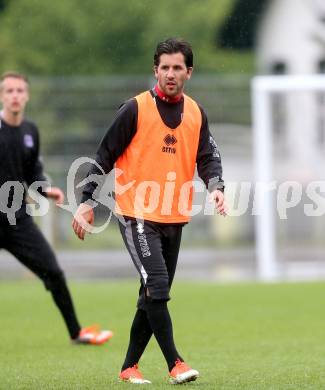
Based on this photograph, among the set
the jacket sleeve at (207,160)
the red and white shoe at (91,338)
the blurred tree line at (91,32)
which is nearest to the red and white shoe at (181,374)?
the jacket sleeve at (207,160)

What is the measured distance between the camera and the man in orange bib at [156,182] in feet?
24.2

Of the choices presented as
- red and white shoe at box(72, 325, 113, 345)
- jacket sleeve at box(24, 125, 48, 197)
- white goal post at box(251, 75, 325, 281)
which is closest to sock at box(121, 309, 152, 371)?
red and white shoe at box(72, 325, 113, 345)

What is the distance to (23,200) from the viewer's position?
1007 cm

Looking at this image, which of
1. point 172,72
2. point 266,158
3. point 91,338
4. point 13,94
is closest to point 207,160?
point 172,72

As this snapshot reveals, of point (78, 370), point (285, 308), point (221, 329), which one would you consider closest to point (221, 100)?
point (285, 308)

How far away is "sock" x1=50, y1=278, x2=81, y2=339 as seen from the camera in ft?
33.3

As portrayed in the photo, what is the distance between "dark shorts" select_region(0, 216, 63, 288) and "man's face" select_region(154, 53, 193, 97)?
9.95 ft

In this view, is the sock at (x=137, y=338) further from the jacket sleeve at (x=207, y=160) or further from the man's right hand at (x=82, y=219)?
the jacket sleeve at (x=207, y=160)

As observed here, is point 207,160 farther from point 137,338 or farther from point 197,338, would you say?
point 197,338

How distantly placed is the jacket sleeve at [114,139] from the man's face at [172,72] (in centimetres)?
23

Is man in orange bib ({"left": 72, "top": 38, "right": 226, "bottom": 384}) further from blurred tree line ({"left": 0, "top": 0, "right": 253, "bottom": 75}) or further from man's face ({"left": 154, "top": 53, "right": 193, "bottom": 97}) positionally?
blurred tree line ({"left": 0, "top": 0, "right": 253, "bottom": 75})

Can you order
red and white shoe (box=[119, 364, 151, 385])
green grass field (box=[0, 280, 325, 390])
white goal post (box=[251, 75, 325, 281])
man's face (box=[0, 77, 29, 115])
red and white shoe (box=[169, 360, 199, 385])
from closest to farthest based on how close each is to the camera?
red and white shoe (box=[169, 360, 199, 385]) → red and white shoe (box=[119, 364, 151, 385]) → green grass field (box=[0, 280, 325, 390]) → man's face (box=[0, 77, 29, 115]) → white goal post (box=[251, 75, 325, 281])

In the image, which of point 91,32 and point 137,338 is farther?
point 91,32

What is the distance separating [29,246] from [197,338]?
1.74m
